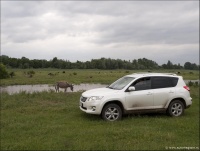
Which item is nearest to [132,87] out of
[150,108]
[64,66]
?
[150,108]

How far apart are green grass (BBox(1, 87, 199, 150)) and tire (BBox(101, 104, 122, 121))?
0.26m

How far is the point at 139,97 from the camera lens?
1078cm

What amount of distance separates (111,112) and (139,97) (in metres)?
1.25

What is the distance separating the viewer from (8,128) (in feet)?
29.6

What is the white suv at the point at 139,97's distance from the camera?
10.4 m

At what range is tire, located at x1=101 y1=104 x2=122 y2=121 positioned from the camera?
10.3 meters

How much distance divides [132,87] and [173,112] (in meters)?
2.14

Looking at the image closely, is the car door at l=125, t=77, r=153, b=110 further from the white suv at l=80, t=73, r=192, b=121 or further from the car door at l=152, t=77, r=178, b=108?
the car door at l=152, t=77, r=178, b=108

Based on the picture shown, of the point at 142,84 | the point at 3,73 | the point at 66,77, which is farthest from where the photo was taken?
the point at 66,77

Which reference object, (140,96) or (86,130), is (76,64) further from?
(86,130)

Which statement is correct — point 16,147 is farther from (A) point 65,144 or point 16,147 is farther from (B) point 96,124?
(B) point 96,124

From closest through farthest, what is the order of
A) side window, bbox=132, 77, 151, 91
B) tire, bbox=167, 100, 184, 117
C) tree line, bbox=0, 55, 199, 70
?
side window, bbox=132, 77, 151, 91
tire, bbox=167, 100, 184, 117
tree line, bbox=0, 55, 199, 70

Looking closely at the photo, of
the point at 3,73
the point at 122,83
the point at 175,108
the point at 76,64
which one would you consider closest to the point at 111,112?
the point at 122,83

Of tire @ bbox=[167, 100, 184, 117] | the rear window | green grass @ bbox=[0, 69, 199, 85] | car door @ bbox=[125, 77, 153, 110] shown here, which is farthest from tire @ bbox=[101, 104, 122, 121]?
green grass @ bbox=[0, 69, 199, 85]
